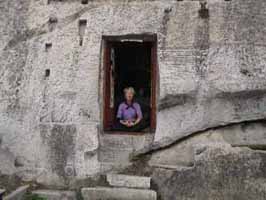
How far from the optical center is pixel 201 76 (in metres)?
5.14

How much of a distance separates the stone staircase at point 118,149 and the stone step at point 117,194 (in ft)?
1.25

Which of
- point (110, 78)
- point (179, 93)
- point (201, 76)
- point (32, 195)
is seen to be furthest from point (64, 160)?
point (201, 76)

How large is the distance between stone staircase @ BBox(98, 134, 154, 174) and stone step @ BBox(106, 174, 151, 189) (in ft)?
0.58

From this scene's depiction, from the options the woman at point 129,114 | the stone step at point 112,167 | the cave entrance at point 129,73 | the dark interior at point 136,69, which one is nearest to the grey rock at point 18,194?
the stone step at point 112,167

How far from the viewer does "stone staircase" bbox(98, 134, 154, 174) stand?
523 cm

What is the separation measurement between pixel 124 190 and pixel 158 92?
1363 mm

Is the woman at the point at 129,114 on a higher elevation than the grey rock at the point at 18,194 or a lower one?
higher

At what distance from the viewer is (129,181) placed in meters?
4.96

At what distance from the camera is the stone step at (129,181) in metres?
4.91

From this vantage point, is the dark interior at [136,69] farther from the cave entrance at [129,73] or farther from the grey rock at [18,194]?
the grey rock at [18,194]

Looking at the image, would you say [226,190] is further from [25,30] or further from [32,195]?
[25,30]

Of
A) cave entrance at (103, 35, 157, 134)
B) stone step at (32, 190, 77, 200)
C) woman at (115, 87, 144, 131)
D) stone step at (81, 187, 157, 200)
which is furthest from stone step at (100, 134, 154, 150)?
stone step at (32, 190, 77, 200)

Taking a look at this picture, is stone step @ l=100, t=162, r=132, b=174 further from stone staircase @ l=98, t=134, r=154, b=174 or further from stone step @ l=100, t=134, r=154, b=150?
stone step @ l=100, t=134, r=154, b=150

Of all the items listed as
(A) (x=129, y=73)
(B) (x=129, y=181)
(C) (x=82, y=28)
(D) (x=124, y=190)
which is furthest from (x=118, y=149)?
(A) (x=129, y=73)
